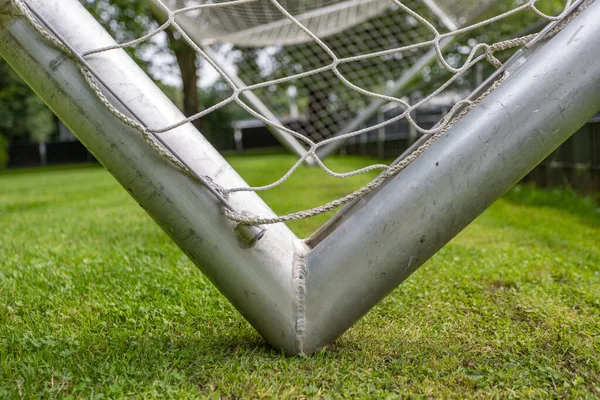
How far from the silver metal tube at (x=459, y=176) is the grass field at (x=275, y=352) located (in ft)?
0.56

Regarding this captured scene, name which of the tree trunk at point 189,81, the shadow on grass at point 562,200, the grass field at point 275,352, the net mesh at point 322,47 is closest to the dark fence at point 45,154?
the tree trunk at point 189,81

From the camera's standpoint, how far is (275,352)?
1284 mm

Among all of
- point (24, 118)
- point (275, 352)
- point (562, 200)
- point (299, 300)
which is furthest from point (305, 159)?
point (24, 118)

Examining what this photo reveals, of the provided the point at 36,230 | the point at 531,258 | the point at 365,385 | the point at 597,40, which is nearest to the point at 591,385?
the point at 365,385

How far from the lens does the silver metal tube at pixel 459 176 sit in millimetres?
1151

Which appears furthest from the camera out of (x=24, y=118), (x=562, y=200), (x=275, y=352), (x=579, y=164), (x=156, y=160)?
(x=24, y=118)

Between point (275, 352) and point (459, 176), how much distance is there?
558 millimetres

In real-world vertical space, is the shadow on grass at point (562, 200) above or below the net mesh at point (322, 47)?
below

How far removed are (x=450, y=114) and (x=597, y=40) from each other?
315mm

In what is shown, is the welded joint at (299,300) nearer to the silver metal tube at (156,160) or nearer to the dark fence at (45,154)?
the silver metal tube at (156,160)

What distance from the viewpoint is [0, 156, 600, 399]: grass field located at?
45.2 inches

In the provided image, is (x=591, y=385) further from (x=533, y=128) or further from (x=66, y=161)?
(x=66, y=161)

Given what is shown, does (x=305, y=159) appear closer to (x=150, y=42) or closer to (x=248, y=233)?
(x=248, y=233)

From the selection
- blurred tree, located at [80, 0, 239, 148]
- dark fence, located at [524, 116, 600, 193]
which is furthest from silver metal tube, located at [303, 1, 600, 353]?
dark fence, located at [524, 116, 600, 193]
